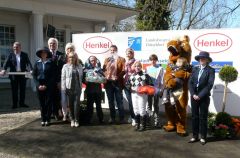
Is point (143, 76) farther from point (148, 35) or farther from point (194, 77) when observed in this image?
point (148, 35)

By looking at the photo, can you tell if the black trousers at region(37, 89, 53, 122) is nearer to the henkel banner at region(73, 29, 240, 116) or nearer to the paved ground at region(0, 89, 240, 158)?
the paved ground at region(0, 89, 240, 158)

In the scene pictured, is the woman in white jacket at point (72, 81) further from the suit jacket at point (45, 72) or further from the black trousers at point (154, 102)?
the black trousers at point (154, 102)

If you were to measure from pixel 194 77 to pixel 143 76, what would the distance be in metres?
1.23

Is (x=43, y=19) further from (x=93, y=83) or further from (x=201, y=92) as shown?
(x=201, y=92)

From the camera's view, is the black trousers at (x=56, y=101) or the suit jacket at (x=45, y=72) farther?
the black trousers at (x=56, y=101)

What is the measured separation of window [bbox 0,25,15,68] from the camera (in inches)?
617

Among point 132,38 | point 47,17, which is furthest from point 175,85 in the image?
point 47,17

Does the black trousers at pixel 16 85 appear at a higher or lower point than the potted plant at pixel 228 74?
lower

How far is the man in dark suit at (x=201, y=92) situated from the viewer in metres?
7.07

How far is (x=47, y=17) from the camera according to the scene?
17.1 meters

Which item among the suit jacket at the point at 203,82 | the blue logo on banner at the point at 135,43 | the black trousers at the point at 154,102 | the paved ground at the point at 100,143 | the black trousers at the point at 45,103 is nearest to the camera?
the paved ground at the point at 100,143

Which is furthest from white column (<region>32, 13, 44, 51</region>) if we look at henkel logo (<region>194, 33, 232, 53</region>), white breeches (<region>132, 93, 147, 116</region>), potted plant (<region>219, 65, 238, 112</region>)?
potted plant (<region>219, 65, 238, 112</region>)

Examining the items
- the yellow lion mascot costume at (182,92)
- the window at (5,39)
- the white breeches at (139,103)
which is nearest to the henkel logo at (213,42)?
the yellow lion mascot costume at (182,92)

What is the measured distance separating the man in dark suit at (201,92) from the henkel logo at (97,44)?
12.0ft
